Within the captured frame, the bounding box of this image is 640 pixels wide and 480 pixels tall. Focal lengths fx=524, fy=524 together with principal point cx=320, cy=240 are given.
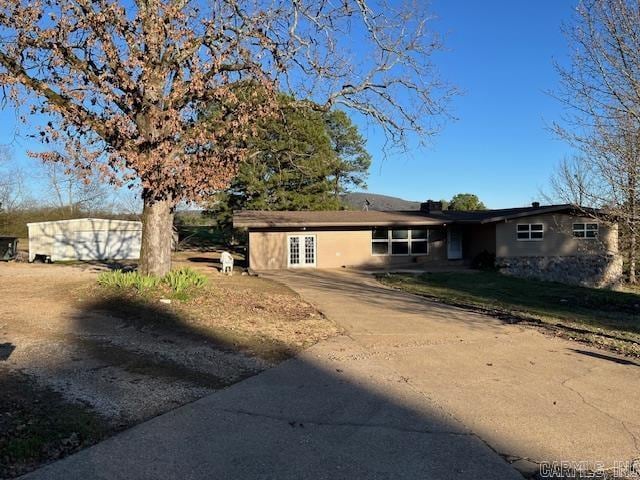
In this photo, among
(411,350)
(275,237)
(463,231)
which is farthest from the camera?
(463,231)

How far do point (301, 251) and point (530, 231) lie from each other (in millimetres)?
12612

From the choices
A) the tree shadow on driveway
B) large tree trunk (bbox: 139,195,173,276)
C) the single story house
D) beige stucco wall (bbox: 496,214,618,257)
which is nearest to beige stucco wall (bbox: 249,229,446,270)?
the single story house

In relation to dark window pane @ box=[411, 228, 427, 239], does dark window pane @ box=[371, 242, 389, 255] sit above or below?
below

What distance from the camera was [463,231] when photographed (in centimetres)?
3089

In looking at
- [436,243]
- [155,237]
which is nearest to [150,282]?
[155,237]

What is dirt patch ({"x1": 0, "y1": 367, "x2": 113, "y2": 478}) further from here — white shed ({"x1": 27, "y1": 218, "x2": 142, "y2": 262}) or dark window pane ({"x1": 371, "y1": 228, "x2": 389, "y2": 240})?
white shed ({"x1": 27, "y1": 218, "x2": 142, "y2": 262})

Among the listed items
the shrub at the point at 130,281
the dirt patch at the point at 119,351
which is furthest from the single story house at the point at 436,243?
the dirt patch at the point at 119,351

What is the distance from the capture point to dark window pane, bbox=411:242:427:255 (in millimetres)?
29630

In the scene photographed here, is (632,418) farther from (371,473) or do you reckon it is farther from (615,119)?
(615,119)

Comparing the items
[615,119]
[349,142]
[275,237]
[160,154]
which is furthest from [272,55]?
[349,142]

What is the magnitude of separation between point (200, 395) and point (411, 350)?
12.3ft

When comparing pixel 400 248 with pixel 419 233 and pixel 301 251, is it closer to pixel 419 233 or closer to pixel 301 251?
pixel 419 233

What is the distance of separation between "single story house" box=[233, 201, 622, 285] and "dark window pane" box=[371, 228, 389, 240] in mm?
56

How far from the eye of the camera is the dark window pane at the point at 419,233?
29.7 m
